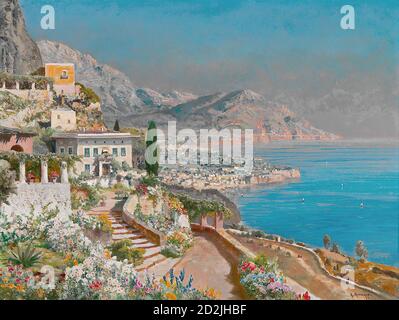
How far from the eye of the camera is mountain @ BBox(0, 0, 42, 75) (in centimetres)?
994

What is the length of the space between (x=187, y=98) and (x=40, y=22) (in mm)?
2742

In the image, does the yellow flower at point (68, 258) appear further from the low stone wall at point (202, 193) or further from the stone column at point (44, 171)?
the low stone wall at point (202, 193)

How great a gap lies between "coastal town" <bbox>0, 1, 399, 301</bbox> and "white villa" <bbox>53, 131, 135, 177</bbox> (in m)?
0.02

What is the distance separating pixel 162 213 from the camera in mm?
10281

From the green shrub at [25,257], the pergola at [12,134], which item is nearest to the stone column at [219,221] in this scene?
the green shrub at [25,257]

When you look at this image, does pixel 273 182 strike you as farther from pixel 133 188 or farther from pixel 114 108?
pixel 114 108

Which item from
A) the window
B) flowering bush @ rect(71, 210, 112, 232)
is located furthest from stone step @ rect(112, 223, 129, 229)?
the window

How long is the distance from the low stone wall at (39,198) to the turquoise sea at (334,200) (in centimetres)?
300

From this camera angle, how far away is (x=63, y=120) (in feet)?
33.6

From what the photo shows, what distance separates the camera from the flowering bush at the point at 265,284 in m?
8.47

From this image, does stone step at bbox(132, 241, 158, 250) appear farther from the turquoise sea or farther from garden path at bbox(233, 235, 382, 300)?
the turquoise sea

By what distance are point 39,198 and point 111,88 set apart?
2.25 metres

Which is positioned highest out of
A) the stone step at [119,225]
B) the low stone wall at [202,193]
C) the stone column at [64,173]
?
the stone column at [64,173]

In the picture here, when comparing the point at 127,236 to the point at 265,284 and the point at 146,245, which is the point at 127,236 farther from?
the point at 265,284
